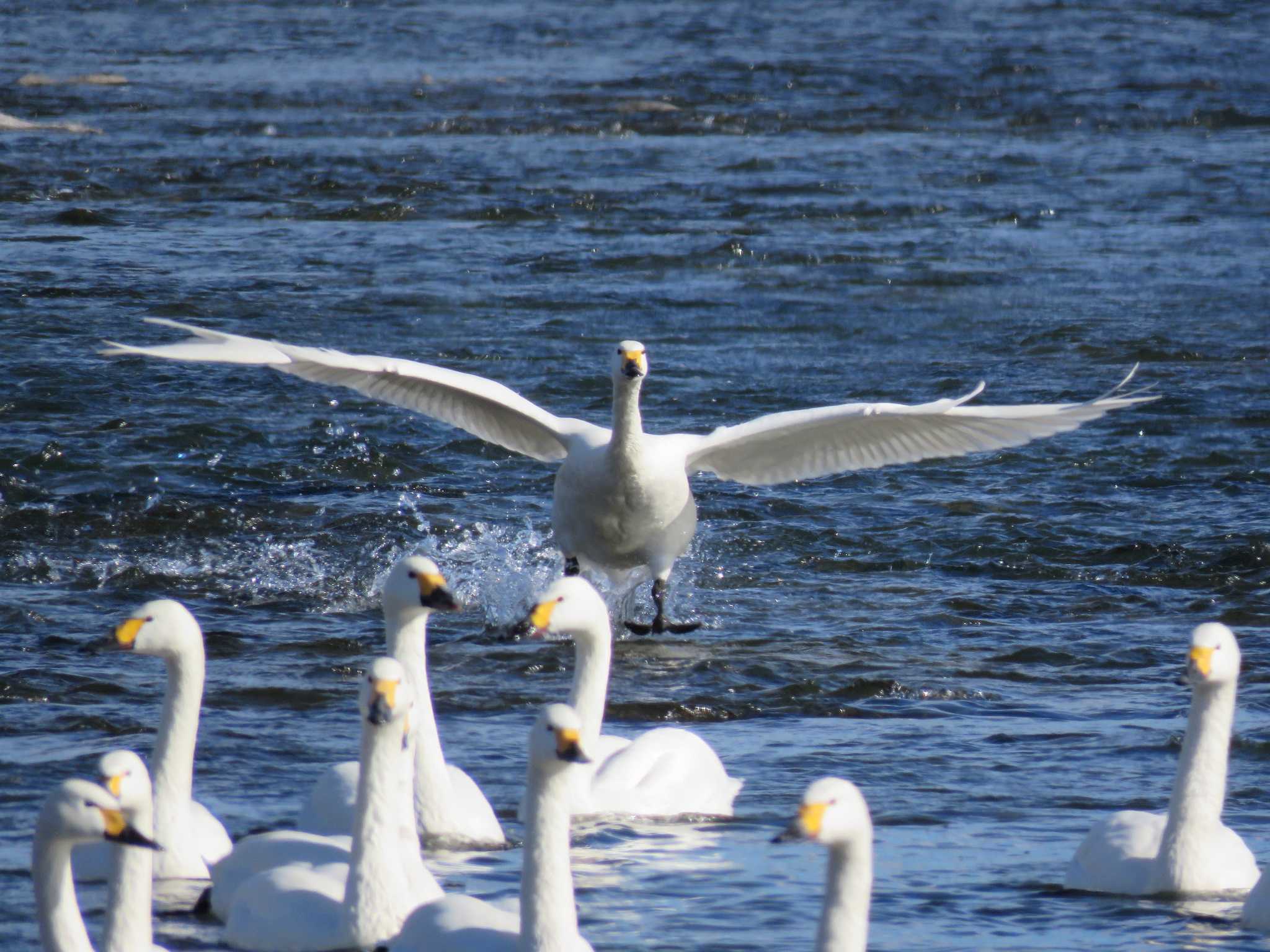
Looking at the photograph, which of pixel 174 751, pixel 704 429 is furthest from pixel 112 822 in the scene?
pixel 704 429

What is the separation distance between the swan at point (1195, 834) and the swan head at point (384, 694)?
2238 millimetres

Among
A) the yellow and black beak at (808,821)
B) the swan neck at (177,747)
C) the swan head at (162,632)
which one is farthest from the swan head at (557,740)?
the swan head at (162,632)

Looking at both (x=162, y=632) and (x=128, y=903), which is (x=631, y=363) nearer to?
(x=162, y=632)

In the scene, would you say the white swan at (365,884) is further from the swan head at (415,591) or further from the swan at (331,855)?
the swan head at (415,591)

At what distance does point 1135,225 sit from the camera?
23203mm

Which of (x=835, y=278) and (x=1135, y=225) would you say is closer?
(x=835, y=278)

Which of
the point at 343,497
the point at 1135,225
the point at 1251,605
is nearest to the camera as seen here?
the point at 1251,605

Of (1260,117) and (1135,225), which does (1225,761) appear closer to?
(1135,225)

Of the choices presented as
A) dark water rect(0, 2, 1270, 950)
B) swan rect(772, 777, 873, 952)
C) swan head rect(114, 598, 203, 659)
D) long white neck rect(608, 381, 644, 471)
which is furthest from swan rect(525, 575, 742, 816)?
long white neck rect(608, 381, 644, 471)

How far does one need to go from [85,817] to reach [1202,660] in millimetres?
3388

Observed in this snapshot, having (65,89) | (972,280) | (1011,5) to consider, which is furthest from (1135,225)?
(1011,5)

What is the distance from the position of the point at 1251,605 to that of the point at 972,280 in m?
9.46

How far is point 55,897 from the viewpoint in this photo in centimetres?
522

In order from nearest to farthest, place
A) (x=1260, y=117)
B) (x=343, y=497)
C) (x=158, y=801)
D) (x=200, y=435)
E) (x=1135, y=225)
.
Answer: (x=158, y=801) < (x=343, y=497) < (x=200, y=435) < (x=1135, y=225) < (x=1260, y=117)
